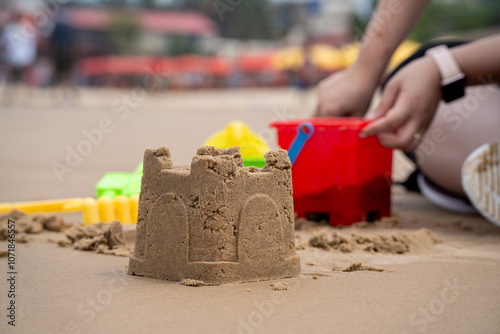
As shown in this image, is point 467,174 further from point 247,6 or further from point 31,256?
point 247,6

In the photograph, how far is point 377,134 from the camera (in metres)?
2.94

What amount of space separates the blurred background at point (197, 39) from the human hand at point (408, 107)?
11055 mm

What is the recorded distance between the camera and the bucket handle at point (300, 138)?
2971mm

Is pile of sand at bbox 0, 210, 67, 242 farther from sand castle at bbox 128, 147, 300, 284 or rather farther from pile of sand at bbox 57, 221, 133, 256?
sand castle at bbox 128, 147, 300, 284

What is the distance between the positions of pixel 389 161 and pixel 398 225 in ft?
1.19

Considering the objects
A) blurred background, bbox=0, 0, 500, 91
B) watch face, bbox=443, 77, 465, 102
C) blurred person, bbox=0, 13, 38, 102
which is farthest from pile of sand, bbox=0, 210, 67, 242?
blurred person, bbox=0, 13, 38, 102

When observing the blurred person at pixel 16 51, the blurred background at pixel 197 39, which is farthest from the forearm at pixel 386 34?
the blurred person at pixel 16 51

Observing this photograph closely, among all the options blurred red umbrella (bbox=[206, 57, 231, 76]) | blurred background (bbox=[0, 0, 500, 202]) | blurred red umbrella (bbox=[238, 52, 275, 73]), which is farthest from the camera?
blurred red umbrella (bbox=[238, 52, 275, 73])

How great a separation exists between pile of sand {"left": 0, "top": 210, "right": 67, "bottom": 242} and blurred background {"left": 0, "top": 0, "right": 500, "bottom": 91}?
10618 mm

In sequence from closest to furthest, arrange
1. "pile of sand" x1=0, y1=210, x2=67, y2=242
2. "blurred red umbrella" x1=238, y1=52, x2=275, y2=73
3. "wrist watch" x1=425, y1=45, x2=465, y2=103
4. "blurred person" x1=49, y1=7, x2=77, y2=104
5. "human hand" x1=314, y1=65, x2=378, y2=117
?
1. "pile of sand" x1=0, y1=210, x2=67, y2=242
2. "wrist watch" x1=425, y1=45, x2=465, y2=103
3. "human hand" x1=314, y1=65, x2=378, y2=117
4. "blurred person" x1=49, y1=7, x2=77, y2=104
5. "blurred red umbrella" x1=238, y1=52, x2=275, y2=73

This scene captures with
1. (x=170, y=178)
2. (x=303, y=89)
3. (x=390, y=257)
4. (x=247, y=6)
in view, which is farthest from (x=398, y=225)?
(x=247, y=6)

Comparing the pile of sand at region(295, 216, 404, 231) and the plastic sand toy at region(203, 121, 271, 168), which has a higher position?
the plastic sand toy at region(203, 121, 271, 168)

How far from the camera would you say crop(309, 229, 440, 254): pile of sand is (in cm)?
254

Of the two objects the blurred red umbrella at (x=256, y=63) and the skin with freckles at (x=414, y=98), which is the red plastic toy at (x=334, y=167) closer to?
the skin with freckles at (x=414, y=98)
